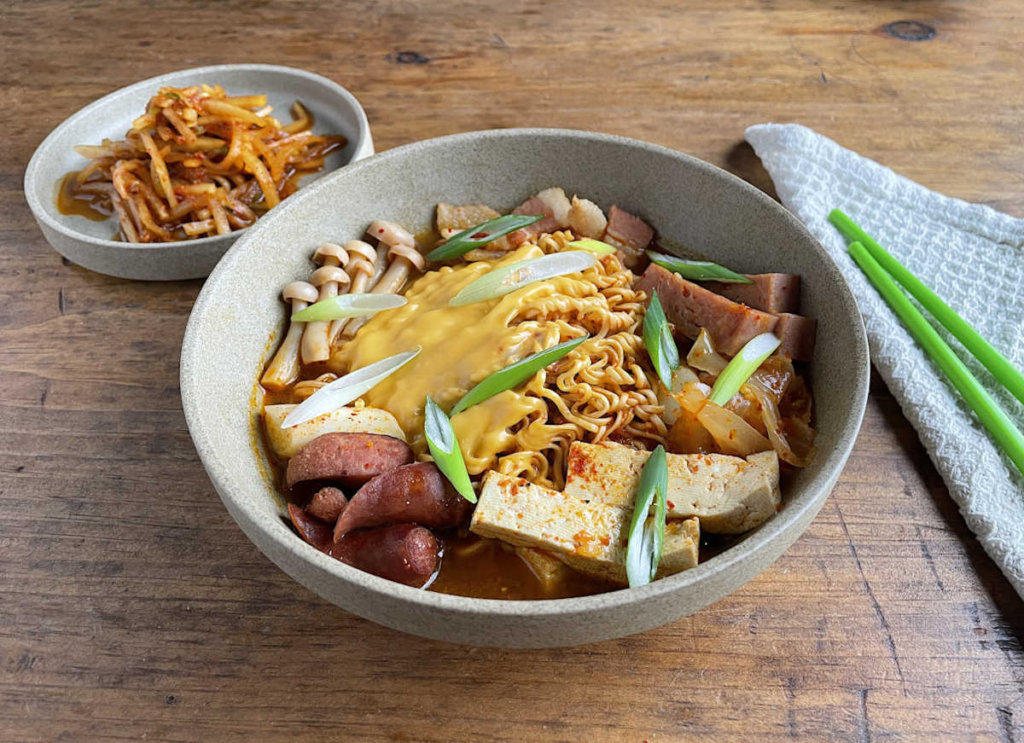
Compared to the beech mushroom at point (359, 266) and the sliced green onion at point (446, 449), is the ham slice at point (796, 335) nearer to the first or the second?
the sliced green onion at point (446, 449)

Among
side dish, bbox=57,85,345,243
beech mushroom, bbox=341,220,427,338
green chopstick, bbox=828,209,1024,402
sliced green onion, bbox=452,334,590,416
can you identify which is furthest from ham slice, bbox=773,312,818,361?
side dish, bbox=57,85,345,243

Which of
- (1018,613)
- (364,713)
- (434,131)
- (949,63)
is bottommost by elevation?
(364,713)

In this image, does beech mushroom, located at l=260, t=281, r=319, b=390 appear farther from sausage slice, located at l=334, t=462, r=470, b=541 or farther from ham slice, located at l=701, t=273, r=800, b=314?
ham slice, located at l=701, t=273, r=800, b=314

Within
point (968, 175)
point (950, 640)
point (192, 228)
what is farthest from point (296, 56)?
Answer: point (950, 640)

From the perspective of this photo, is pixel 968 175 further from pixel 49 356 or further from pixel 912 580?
pixel 49 356

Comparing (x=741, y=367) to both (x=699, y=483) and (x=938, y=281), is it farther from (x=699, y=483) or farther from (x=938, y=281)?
(x=938, y=281)

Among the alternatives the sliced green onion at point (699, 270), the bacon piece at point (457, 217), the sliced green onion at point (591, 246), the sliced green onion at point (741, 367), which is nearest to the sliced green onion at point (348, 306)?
the bacon piece at point (457, 217)
